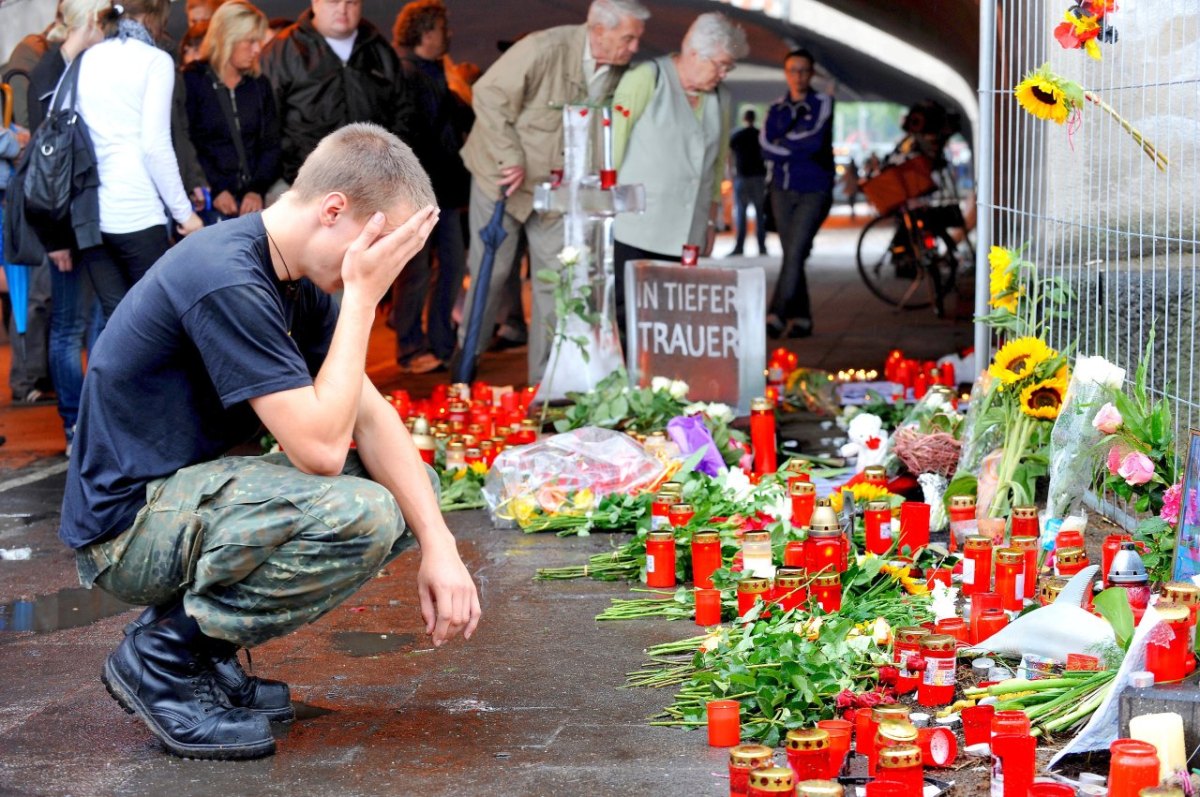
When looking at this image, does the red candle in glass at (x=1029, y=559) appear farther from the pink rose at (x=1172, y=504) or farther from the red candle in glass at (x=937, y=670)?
the red candle in glass at (x=937, y=670)

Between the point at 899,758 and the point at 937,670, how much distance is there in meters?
0.64

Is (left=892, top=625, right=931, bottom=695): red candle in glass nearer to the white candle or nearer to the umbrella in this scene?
the white candle

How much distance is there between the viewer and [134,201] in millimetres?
6398

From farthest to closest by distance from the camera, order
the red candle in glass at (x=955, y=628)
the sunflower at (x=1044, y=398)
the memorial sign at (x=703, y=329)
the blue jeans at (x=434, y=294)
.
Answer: the blue jeans at (x=434, y=294) → the memorial sign at (x=703, y=329) → the sunflower at (x=1044, y=398) → the red candle in glass at (x=955, y=628)

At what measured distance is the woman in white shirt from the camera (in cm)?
633

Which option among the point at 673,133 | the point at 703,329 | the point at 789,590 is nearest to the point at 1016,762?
the point at 789,590

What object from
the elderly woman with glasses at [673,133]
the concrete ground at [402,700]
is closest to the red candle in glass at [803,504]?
the concrete ground at [402,700]

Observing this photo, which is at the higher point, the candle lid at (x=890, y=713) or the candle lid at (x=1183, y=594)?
the candle lid at (x=1183, y=594)

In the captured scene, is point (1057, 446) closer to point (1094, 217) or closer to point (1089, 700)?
point (1094, 217)

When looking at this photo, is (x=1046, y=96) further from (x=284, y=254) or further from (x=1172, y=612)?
(x=284, y=254)

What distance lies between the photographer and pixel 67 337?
6.88 metres

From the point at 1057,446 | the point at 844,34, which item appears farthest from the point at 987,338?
the point at 844,34

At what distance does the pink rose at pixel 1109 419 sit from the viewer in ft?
13.2

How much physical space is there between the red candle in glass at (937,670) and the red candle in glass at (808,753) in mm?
554
